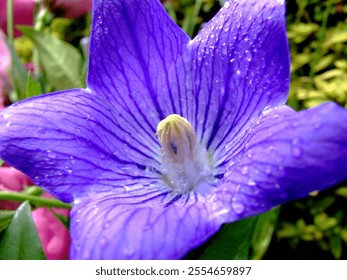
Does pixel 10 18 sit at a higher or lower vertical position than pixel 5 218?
higher

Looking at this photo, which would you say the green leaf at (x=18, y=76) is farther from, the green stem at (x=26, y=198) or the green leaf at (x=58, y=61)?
the green stem at (x=26, y=198)

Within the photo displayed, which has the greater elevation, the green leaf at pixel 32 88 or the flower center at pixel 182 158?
the green leaf at pixel 32 88

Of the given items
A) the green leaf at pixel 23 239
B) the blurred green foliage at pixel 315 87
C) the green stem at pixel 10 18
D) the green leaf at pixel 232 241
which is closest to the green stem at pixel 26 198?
the green leaf at pixel 23 239

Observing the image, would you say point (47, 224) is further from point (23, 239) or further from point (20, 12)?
point (20, 12)

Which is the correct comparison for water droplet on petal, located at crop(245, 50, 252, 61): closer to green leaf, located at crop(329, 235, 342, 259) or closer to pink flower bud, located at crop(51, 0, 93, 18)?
pink flower bud, located at crop(51, 0, 93, 18)

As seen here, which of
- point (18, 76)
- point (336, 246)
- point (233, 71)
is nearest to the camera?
point (233, 71)

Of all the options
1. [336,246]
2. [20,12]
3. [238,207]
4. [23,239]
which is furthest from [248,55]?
[336,246]

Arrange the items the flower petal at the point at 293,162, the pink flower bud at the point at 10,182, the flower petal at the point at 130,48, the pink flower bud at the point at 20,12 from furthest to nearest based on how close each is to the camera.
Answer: the pink flower bud at the point at 20,12 < the pink flower bud at the point at 10,182 < the flower petal at the point at 130,48 < the flower petal at the point at 293,162
